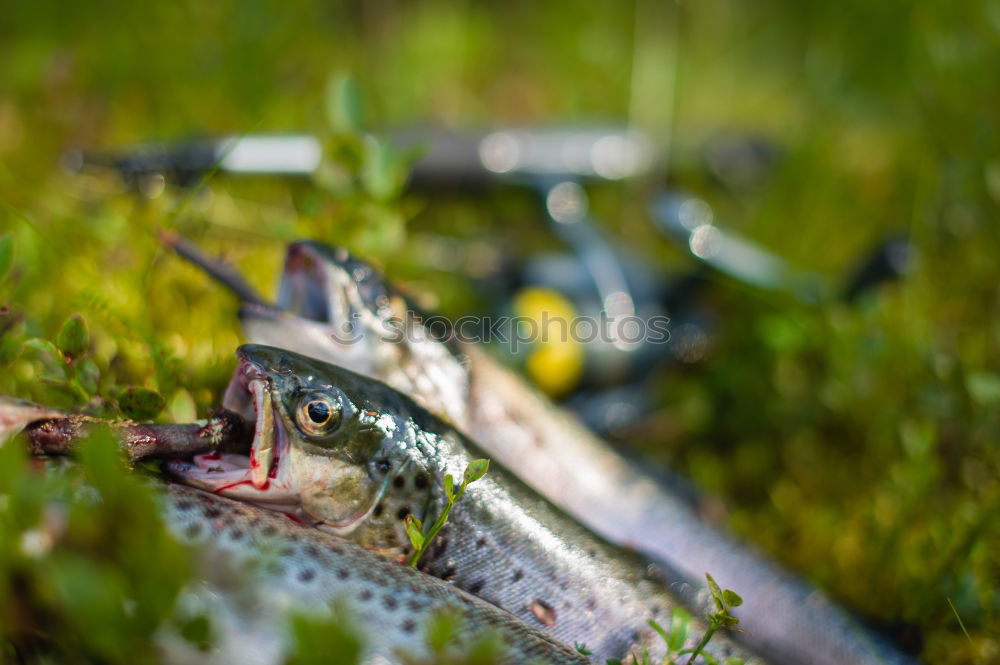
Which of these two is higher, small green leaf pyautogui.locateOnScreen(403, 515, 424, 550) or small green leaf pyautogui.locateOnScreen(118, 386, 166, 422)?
small green leaf pyautogui.locateOnScreen(403, 515, 424, 550)

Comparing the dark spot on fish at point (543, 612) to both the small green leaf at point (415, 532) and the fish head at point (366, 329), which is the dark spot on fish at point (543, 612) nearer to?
the small green leaf at point (415, 532)

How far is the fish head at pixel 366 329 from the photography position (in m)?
1.67

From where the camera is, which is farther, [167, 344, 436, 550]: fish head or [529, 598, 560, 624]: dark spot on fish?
[529, 598, 560, 624]: dark spot on fish

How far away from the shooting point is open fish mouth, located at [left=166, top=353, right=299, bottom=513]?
4.11ft

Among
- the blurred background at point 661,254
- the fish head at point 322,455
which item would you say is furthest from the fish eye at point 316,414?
the blurred background at point 661,254

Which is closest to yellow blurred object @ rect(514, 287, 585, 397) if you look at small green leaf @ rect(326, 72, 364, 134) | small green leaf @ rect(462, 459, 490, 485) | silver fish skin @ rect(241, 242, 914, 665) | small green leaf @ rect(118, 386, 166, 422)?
silver fish skin @ rect(241, 242, 914, 665)

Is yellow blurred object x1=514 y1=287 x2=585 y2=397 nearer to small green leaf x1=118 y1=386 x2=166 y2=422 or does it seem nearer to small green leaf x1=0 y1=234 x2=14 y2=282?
small green leaf x1=118 y1=386 x2=166 y2=422

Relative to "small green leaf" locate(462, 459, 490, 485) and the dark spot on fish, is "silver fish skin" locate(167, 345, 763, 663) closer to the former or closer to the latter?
the dark spot on fish

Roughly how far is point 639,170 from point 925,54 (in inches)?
53.8

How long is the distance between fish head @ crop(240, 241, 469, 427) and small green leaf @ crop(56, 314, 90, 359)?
0.32m

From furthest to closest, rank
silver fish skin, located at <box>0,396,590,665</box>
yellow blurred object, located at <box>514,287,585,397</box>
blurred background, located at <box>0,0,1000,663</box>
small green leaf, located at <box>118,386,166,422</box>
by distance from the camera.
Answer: yellow blurred object, located at <box>514,287,585,397</box> → blurred background, located at <box>0,0,1000,663</box> → small green leaf, located at <box>118,386,166,422</box> → silver fish skin, located at <box>0,396,590,665</box>

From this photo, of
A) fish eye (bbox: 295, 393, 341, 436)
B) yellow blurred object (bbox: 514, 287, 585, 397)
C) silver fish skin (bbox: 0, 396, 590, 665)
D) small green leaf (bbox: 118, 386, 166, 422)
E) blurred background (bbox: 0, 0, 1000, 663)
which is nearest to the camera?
silver fish skin (bbox: 0, 396, 590, 665)

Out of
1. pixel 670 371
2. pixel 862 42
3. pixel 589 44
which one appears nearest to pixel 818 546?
pixel 670 371

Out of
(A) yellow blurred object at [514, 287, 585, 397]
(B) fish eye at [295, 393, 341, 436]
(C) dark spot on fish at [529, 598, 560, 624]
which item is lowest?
(C) dark spot on fish at [529, 598, 560, 624]
